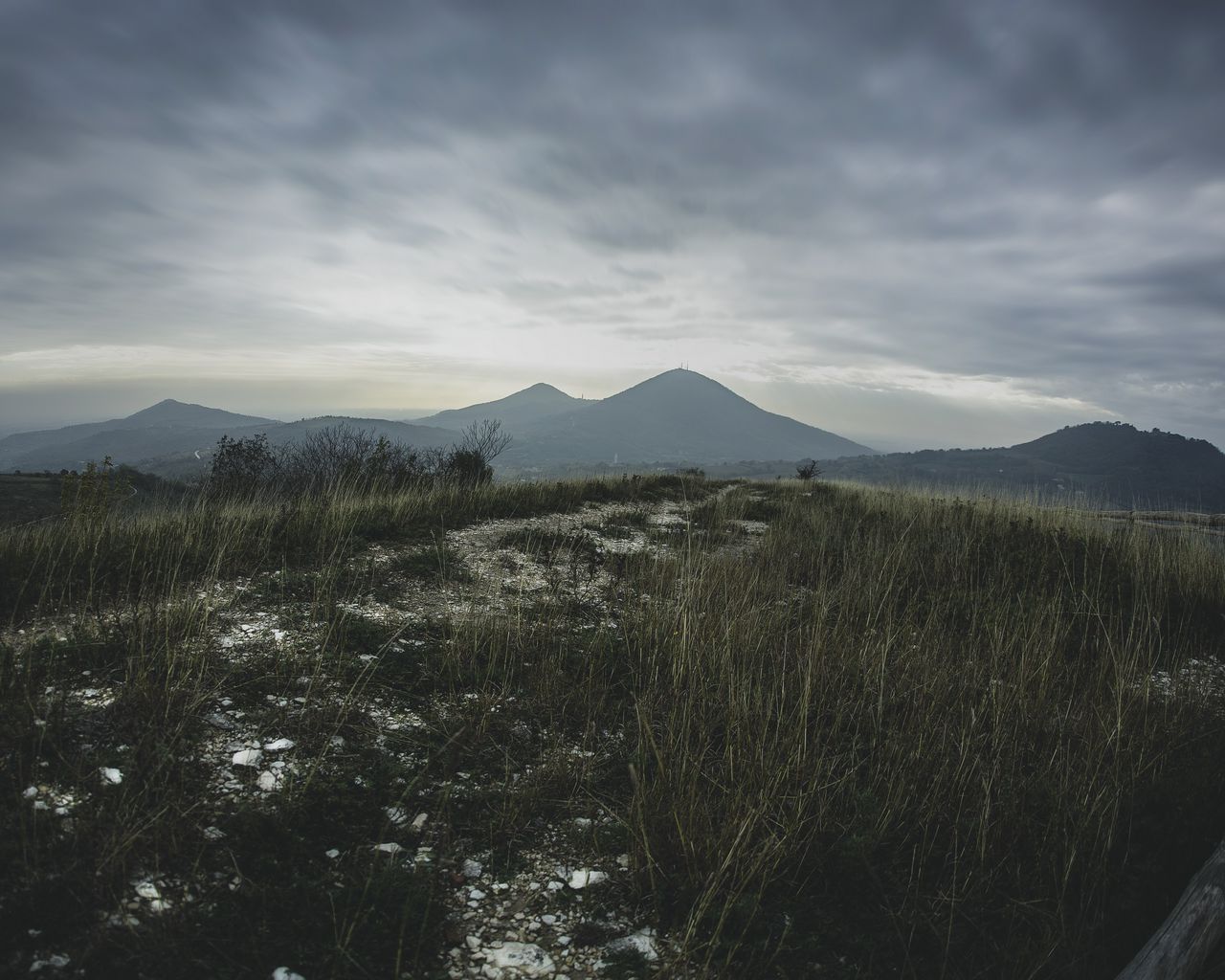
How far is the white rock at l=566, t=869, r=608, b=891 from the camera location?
7.55 ft

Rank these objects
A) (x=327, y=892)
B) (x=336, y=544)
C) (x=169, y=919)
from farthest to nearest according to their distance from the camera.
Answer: (x=336, y=544), (x=327, y=892), (x=169, y=919)

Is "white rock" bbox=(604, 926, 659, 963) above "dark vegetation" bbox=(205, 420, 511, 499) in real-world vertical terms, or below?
below

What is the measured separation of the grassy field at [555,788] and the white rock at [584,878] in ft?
0.04

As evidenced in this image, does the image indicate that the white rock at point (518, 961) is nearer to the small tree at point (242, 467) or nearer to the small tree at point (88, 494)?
the small tree at point (88, 494)

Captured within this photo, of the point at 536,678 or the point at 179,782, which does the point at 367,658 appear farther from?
the point at 179,782

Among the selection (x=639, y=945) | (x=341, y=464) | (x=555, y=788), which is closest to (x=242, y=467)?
(x=341, y=464)

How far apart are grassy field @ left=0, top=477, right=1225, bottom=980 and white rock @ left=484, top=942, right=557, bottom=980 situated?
0.01m

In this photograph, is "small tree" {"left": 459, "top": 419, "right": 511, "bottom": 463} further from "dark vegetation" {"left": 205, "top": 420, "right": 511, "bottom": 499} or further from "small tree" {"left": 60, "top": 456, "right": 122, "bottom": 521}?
"small tree" {"left": 60, "top": 456, "right": 122, "bottom": 521}

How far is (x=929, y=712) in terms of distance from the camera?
3.16m

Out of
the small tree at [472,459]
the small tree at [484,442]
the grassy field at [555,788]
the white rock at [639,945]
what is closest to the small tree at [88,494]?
the grassy field at [555,788]

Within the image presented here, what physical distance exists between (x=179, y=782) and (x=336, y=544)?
4.10 meters

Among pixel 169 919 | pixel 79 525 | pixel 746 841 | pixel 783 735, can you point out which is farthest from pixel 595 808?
pixel 79 525

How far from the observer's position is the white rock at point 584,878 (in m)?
2.30

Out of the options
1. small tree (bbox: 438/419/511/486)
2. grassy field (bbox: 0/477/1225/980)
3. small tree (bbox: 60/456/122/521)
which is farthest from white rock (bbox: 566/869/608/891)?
small tree (bbox: 438/419/511/486)
